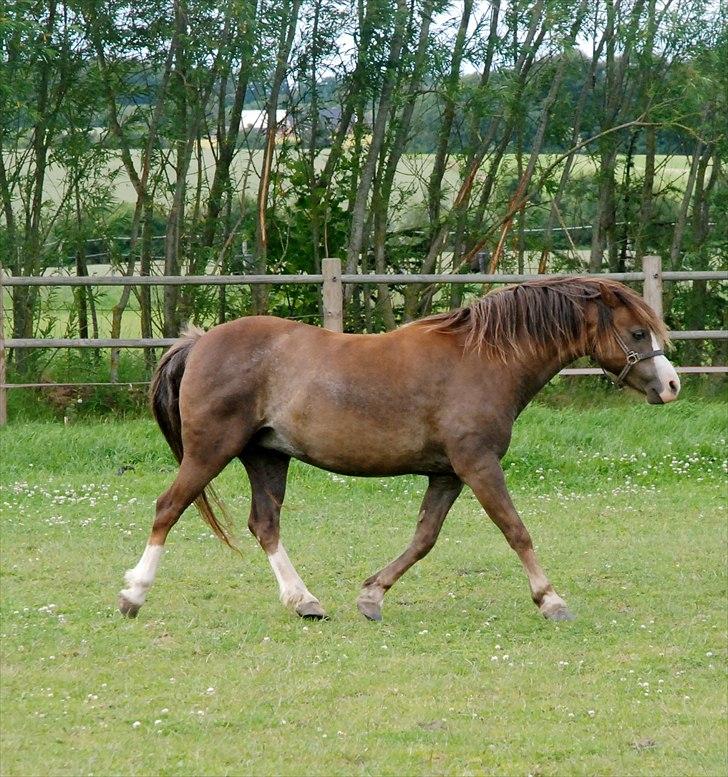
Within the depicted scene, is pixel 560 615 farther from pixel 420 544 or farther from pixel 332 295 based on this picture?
pixel 332 295

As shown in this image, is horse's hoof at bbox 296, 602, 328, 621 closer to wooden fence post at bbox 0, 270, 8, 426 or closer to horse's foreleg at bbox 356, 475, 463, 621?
horse's foreleg at bbox 356, 475, 463, 621

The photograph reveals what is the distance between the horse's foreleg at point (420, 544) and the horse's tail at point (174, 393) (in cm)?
85

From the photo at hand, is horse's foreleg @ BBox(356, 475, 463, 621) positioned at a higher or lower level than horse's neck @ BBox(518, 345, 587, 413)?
lower

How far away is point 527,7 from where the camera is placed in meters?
11.6

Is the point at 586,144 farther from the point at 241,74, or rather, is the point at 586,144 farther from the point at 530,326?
the point at 530,326

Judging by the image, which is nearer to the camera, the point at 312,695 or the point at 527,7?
the point at 312,695

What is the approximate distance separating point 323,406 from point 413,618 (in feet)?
3.91

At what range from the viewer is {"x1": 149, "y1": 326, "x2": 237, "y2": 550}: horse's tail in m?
6.36

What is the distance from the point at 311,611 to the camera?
598 cm

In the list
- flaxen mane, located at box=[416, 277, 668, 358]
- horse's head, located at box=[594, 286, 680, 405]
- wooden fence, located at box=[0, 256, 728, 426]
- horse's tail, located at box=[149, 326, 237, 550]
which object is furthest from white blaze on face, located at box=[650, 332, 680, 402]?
wooden fence, located at box=[0, 256, 728, 426]

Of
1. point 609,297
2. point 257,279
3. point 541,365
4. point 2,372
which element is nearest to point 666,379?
point 609,297

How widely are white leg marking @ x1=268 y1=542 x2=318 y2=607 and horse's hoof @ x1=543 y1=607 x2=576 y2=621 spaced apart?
119 centimetres

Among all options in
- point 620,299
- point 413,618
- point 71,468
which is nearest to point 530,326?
point 620,299

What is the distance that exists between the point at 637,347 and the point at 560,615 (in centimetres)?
143
